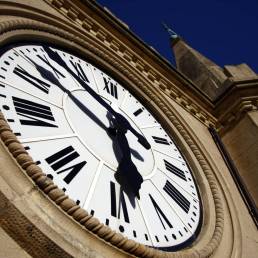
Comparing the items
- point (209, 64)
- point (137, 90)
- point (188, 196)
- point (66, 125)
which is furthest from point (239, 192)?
point (209, 64)

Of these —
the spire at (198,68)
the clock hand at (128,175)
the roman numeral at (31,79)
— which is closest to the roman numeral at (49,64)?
the roman numeral at (31,79)

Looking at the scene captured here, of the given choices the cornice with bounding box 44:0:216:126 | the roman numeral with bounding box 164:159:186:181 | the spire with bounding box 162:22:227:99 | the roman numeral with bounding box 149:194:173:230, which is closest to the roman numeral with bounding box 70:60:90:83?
the cornice with bounding box 44:0:216:126

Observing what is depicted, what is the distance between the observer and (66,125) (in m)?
3.76

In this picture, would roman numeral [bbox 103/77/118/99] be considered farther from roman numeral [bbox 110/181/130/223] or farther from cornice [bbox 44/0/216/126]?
roman numeral [bbox 110/181/130/223]

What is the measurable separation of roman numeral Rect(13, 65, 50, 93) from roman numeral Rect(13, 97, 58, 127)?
0.73ft

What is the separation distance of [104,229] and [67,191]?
361 millimetres

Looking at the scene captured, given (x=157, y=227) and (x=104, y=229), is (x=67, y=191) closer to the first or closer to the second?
(x=104, y=229)

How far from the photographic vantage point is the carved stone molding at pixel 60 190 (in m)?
2.81

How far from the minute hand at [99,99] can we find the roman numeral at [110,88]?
0.43 m

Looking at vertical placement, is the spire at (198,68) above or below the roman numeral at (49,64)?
above

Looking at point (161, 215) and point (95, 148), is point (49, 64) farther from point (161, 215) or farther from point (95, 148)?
point (161, 215)

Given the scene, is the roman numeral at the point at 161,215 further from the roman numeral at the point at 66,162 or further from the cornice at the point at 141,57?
the cornice at the point at 141,57

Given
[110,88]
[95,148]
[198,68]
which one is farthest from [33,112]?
[198,68]

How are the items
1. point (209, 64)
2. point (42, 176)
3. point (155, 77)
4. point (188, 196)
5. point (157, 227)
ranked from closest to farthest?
point (42, 176) < point (157, 227) < point (188, 196) < point (155, 77) < point (209, 64)
